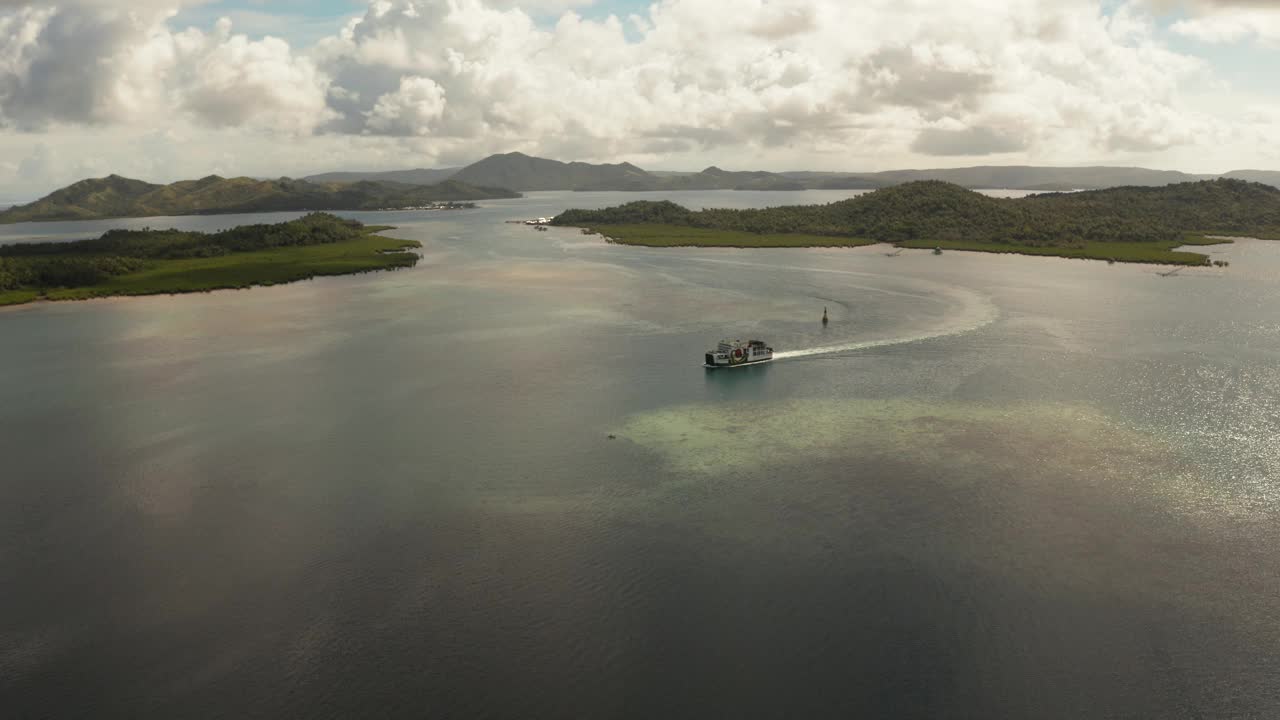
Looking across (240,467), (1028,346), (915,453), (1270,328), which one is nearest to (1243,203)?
(1270,328)

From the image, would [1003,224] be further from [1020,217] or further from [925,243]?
[925,243]

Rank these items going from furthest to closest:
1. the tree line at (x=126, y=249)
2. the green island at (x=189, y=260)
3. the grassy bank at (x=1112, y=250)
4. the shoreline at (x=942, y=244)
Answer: the shoreline at (x=942, y=244) → the grassy bank at (x=1112, y=250) → the tree line at (x=126, y=249) → the green island at (x=189, y=260)

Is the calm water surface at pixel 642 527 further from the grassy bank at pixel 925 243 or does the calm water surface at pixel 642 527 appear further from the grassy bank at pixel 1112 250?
the grassy bank at pixel 925 243

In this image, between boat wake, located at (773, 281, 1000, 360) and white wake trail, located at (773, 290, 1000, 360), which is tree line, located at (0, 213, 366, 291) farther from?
boat wake, located at (773, 281, 1000, 360)

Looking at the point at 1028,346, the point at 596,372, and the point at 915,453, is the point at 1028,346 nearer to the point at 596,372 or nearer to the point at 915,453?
the point at 915,453

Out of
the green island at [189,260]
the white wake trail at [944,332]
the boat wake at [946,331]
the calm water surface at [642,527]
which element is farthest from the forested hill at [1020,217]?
the calm water surface at [642,527]

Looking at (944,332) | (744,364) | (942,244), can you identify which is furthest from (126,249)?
(942,244)
